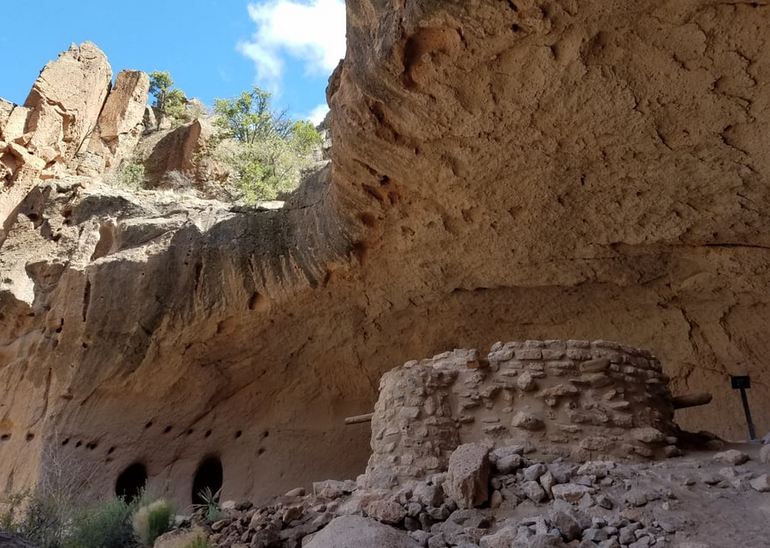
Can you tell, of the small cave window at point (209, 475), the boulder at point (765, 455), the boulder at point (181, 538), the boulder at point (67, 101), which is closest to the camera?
the boulder at point (765, 455)

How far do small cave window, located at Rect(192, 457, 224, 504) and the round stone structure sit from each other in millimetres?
4175

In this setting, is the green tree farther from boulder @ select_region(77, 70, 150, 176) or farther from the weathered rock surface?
the weathered rock surface

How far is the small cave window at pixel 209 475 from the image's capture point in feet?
25.9

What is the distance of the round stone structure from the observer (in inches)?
157

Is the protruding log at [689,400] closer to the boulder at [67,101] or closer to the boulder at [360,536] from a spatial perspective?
the boulder at [360,536]

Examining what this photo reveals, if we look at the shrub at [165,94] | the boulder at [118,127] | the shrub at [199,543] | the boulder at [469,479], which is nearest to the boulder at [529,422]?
the boulder at [469,479]

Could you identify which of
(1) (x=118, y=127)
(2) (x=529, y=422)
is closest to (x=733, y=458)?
(2) (x=529, y=422)

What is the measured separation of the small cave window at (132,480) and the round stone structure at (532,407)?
4.43m

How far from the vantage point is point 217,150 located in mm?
15086

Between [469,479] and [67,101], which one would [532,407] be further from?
[67,101]

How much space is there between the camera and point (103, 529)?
188 inches

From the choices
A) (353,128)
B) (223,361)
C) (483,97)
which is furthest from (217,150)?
(483,97)

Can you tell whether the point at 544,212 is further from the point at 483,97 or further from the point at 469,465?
the point at 469,465

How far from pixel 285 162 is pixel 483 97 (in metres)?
9.92
